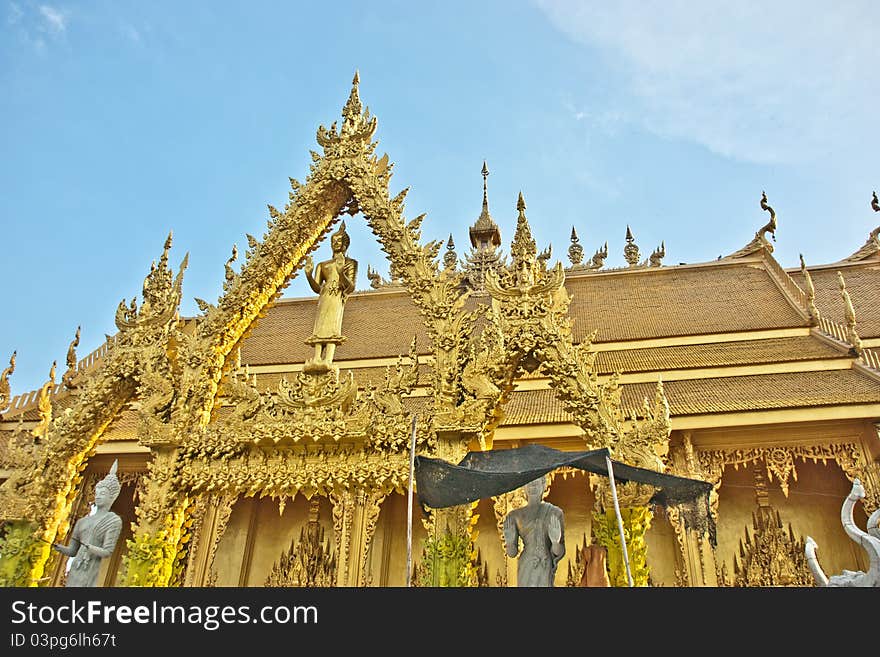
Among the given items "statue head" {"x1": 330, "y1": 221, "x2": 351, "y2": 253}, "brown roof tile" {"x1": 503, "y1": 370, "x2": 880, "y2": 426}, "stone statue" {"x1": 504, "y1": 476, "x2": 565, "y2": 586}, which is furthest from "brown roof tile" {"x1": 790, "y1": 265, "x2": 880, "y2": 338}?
"statue head" {"x1": 330, "y1": 221, "x2": 351, "y2": 253}

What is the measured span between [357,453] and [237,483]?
131 centimetres

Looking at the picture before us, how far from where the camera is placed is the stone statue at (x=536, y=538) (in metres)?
5.52

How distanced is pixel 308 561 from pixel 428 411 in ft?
27.5

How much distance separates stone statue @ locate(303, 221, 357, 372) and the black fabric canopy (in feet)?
7.03

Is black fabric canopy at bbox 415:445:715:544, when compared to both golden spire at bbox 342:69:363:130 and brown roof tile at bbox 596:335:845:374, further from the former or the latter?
brown roof tile at bbox 596:335:845:374

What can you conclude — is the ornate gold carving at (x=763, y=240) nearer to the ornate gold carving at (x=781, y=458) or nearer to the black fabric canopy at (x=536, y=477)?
the ornate gold carving at (x=781, y=458)

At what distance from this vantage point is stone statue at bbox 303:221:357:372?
7.20 metres

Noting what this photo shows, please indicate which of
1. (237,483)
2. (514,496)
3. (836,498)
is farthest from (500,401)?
(836,498)

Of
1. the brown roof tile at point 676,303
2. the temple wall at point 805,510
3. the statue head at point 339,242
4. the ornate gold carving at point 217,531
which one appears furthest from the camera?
the brown roof tile at point 676,303

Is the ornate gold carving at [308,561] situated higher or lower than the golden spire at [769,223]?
lower

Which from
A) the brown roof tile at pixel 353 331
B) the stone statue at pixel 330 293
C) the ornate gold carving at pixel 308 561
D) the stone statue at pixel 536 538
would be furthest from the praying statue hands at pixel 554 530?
the brown roof tile at pixel 353 331

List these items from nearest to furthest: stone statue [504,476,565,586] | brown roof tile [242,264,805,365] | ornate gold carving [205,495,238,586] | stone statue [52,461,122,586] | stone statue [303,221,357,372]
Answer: stone statue [504,476,565,586], stone statue [52,461,122,586], stone statue [303,221,357,372], ornate gold carving [205,495,238,586], brown roof tile [242,264,805,365]

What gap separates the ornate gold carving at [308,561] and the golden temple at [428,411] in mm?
48

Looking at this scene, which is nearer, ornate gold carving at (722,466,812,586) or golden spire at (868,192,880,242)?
ornate gold carving at (722,466,812,586)
